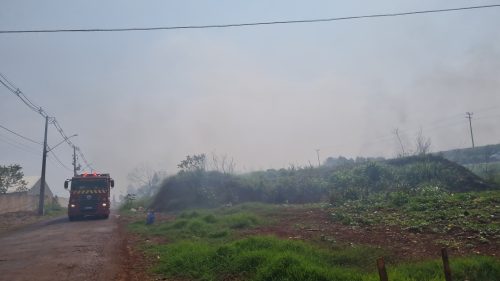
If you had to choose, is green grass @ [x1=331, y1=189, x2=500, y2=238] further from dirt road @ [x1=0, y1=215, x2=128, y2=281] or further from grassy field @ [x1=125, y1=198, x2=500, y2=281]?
dirt road @ [x1=0, y1=215, x2=128, y2=281]

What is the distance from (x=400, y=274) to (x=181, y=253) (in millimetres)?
5823

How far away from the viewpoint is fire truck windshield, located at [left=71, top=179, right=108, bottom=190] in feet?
79.3

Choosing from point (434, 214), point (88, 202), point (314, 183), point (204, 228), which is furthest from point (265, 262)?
point (314, 183)

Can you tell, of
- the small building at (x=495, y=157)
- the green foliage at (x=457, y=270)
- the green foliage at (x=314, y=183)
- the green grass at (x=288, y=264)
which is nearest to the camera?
the green foliage at (x=457, y=270)

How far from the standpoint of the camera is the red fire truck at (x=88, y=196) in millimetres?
23844

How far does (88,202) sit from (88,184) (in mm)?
1134

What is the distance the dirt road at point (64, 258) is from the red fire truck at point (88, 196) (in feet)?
28.4

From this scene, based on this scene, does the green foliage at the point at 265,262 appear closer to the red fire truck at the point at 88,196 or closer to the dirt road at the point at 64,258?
the dirt road at the point at 64,258

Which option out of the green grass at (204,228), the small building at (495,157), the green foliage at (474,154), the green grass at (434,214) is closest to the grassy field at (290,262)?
the green grass at (434,214)

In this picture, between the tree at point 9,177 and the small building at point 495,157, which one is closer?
the tree at point 9,177

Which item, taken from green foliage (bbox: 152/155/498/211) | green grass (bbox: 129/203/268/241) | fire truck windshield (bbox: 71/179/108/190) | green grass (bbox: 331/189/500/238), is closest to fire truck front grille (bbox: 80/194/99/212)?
fire truck windshield (bbox: 71/179/108/190)

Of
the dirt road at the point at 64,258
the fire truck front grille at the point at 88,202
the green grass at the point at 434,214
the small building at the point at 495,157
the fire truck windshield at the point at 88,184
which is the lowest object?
the dirt road at the point at 64,258

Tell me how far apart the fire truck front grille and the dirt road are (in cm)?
870

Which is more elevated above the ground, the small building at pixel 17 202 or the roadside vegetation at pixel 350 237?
the small building at pixel 17 202
